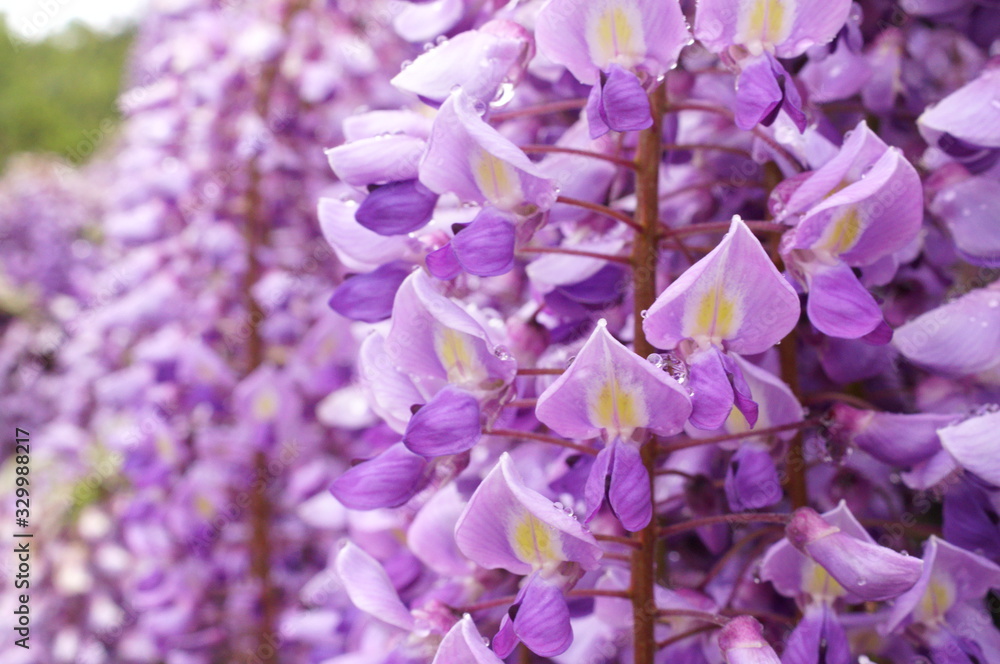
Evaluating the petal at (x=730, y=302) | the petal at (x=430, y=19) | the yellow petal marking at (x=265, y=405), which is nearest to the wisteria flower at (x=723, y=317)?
the petal at (x=730, y=302)

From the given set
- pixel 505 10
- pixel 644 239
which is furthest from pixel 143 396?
pixel 644 239

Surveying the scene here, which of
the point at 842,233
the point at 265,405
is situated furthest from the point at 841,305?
the point at 265,405

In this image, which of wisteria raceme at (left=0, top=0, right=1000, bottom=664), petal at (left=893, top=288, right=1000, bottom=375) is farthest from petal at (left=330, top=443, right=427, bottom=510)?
petal at (left=893, top=288, right=1000, bottom=375)

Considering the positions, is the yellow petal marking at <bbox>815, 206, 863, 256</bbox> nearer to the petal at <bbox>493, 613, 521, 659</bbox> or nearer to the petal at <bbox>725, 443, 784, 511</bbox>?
the petal at <bbox>725, 443, 784, 511</bbox>

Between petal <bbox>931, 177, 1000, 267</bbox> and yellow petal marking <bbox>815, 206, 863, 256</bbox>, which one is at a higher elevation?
yellow petal marking <bbox>815, 206, 863, 256</bbox>

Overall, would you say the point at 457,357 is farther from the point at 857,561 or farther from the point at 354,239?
the point at 857,561

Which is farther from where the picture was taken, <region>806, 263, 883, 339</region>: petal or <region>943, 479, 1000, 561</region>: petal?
<region>943, 479, 1000, 561</region>: petal
